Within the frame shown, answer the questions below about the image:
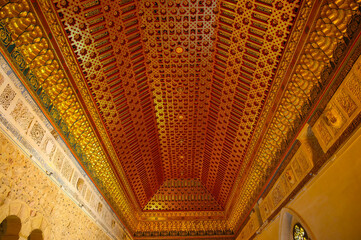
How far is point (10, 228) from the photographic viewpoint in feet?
10.2

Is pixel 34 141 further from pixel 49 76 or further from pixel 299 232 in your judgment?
pixel 299 232

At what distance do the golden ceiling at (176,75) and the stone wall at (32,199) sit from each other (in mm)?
907

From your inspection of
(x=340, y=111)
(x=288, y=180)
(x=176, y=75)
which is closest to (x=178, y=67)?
(x=176, y=75)

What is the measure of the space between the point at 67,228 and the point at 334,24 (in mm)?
5067

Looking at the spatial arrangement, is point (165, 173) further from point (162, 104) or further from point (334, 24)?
point (334, 24)

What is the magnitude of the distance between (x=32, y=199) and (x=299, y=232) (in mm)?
4540

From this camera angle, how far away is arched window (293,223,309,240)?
4.46 metres

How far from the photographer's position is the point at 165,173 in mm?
9883

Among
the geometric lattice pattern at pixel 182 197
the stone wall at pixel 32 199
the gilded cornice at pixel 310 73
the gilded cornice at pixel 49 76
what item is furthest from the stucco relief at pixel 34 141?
the geometric lattice pattern at pixel 182 197

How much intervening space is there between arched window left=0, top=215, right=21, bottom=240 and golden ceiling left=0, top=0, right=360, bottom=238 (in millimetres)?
1515

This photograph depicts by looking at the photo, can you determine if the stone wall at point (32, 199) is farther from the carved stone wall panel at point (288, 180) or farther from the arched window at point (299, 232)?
the arched window at point (299, 232)

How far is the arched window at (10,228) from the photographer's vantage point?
3096mm

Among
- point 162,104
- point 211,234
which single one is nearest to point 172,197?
point 211,234

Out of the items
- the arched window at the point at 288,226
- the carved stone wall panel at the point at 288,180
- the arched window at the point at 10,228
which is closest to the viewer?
the arched window at the point at 10,228
